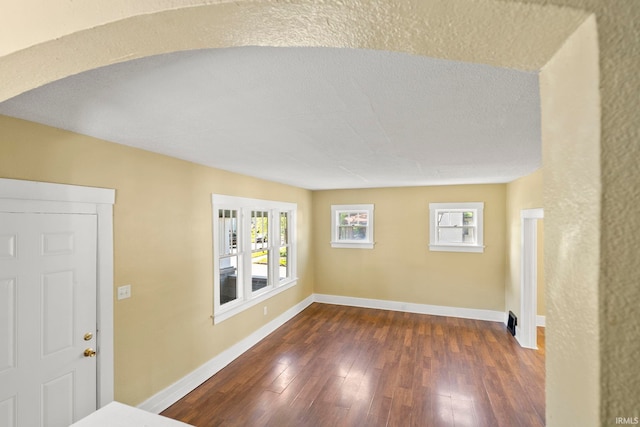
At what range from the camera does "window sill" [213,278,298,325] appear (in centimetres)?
362

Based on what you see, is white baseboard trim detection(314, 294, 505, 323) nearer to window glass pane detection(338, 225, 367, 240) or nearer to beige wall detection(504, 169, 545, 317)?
beige wall detection(504, 169, 545, 317)

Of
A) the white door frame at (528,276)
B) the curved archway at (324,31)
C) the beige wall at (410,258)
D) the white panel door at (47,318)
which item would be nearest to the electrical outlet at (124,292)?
the white panel door at (47,318)

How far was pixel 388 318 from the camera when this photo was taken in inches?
210

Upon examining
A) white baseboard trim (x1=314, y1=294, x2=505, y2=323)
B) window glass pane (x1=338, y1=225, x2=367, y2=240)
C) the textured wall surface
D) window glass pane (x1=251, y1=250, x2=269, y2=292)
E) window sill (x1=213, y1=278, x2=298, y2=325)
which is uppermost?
the textured wall surface

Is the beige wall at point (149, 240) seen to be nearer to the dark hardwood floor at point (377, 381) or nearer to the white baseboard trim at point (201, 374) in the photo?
the white baseboard trim at point (201, 374)

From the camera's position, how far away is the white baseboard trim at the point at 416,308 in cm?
520

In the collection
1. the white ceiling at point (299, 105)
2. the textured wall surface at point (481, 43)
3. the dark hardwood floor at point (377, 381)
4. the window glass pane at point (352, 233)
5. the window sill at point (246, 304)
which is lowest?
the dark hardwood floor at point (377, 381)

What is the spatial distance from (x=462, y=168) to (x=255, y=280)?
3665 millimetres

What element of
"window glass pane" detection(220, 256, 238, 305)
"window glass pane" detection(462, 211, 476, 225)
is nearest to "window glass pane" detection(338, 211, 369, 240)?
"window glass pane" detection(462, 211, 476, 225)

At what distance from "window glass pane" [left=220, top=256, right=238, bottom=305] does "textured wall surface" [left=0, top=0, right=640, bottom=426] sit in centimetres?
347

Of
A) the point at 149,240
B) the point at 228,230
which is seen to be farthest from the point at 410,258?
the point at 149,240

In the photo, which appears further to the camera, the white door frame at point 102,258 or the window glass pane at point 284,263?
the window glass pane at point 284,263

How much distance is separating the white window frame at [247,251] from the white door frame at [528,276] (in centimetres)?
367

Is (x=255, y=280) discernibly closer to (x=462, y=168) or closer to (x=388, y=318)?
(x=388, y=318)
